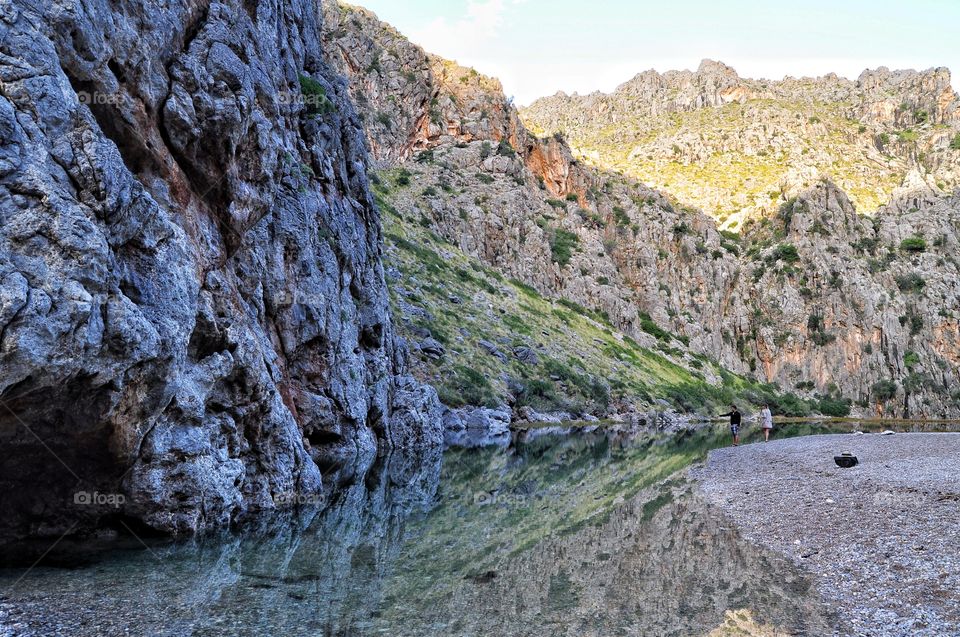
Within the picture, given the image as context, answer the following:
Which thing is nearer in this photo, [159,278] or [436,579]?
[436,579]

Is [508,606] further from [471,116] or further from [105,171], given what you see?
[471,116]

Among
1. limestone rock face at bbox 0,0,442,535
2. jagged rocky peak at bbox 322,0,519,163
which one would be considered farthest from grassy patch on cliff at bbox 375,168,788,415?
limestone rock face at bbox 0,0,442,535

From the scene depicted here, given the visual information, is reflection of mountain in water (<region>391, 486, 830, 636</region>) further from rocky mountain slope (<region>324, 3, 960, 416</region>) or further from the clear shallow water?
rocky mountain slope (<region>324, 3, 960, 416</region>)

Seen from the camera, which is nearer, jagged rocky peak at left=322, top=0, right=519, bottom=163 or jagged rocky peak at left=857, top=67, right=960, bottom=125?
jagged rocky peak at left=322, top=0, right=519, bottom=163

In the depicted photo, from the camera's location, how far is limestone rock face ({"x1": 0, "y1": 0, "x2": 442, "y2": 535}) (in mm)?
11211

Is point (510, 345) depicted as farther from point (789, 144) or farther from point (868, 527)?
point (789, 144)

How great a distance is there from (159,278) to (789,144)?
18235cm

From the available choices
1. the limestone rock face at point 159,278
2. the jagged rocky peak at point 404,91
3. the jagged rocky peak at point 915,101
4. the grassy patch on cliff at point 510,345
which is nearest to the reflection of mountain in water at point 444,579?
the limestone rock face at point 159,278

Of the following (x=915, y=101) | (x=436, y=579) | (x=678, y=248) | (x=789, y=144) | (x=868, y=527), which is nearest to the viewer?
(x=436, y=579)

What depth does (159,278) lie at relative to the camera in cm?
1453

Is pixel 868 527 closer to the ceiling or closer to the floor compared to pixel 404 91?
closer to the floor

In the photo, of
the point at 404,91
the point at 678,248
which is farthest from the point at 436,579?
the point at 678,248

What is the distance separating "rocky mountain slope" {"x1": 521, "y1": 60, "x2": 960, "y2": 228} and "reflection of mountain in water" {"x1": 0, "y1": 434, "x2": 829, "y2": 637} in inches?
5089

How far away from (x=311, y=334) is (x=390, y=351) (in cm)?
1122
